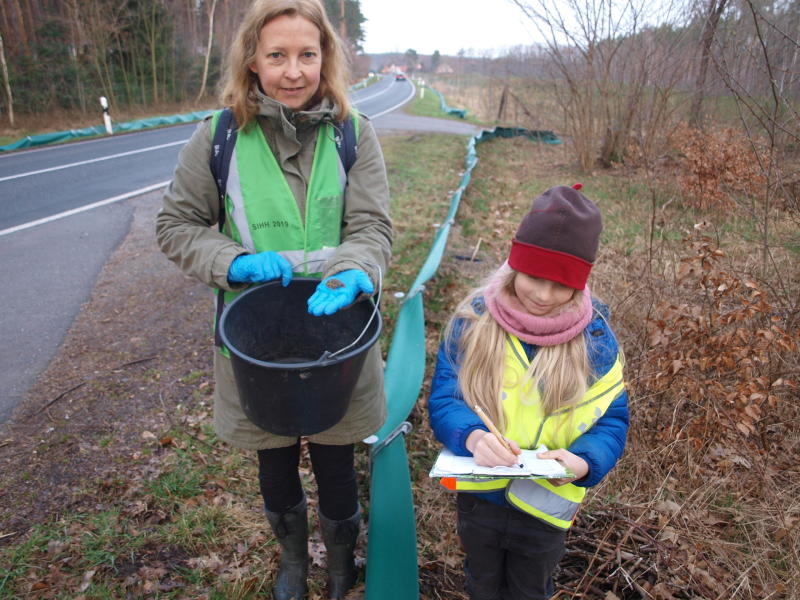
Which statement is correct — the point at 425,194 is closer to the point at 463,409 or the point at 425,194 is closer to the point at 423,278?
the point at 423,278

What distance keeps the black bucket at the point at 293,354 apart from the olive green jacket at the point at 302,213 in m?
0.12

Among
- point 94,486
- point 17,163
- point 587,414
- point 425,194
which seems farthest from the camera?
point 17,163

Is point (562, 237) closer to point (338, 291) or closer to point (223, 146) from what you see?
point (338, 291)

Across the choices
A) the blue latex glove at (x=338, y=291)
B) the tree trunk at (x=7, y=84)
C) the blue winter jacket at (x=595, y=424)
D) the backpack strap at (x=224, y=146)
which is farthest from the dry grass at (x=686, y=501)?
the tree trunk at (x=7, y=84)

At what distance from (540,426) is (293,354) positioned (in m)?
0.99

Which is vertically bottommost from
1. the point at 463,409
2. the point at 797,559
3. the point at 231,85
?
the point at 797,559

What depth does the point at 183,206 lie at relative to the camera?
1826 millimetres

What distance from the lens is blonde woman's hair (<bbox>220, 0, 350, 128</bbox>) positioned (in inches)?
69.6

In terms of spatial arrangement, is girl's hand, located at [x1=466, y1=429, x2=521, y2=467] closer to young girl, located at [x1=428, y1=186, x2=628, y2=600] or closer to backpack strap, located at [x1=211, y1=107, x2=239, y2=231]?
young girl, located at [x1=428, y1=186, x2=628, y2=600]

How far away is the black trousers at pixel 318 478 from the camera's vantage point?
6.74 ft

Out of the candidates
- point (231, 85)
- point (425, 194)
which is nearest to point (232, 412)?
point (231, 85)

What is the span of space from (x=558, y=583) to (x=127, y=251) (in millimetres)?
5612

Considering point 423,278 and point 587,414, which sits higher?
point 587,414

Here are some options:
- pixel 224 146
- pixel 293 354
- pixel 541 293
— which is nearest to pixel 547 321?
pixel 541 293
